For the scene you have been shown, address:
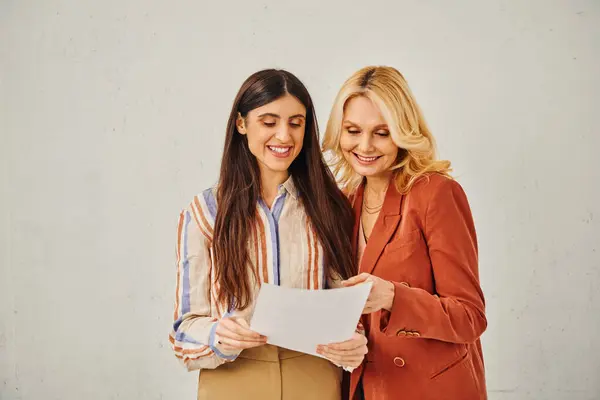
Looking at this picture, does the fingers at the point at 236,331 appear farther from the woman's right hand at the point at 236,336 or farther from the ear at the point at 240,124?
the ear at the point at 240,124

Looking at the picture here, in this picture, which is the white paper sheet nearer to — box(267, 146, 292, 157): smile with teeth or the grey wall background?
box(267, 146, 292, 157): smile with teeth

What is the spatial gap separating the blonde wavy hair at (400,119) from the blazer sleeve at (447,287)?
0.36ft

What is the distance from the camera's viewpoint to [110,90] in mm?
3158

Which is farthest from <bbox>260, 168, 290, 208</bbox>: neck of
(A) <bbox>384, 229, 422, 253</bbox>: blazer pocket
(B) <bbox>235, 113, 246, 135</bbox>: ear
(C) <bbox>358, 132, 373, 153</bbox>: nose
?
(A) <bbox>384, 229, 422, 253</bbox>: blazer pocket

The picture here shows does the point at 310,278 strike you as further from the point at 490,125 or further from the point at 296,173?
the point at 490,125

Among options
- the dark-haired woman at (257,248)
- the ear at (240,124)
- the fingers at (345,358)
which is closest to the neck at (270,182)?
the dark-haired woman at (257,248)

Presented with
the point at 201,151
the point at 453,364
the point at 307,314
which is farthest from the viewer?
the point at 201,151

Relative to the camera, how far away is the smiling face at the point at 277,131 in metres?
1.81

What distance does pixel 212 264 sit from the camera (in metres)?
1.82

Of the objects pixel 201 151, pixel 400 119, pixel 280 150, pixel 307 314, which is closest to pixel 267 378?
pixel 307 314

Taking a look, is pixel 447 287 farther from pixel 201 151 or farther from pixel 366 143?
pixel 201 151

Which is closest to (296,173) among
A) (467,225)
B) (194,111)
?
(467,225)

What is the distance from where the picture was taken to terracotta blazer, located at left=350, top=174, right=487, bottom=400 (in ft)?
5.59

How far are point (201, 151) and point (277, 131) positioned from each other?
1.36 meters
